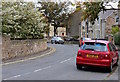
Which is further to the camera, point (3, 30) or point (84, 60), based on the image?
point (3, 30)

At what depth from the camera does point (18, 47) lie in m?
20.5

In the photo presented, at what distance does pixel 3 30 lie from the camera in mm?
20250

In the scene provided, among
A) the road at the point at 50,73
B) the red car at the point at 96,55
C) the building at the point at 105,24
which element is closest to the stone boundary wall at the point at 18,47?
the road at the point at 50,73

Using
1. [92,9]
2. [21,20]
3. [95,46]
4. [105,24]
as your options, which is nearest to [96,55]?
[95,46]

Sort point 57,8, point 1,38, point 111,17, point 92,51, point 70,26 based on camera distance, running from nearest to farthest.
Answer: point 92,51 → point 1,38 → point 111,17 → point 57,8 → point 70,26

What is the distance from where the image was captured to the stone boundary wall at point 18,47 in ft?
60.7

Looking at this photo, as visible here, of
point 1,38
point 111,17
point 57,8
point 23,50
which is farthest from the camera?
point 57,8

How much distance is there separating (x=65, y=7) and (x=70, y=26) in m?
7.32

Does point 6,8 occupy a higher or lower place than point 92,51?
higher

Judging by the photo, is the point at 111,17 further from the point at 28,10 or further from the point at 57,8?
the point at 28,10

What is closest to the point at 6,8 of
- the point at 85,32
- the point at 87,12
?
the point at 87,12

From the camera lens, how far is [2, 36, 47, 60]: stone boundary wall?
60.7 feet

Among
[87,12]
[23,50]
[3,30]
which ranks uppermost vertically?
[87,12]

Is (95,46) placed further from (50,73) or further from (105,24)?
(105,24)
